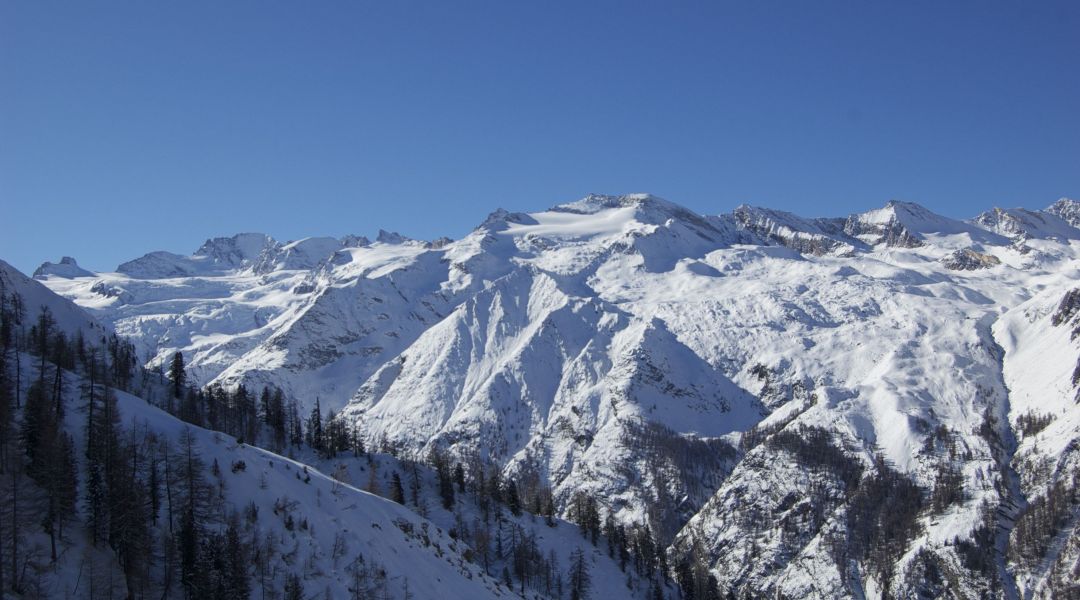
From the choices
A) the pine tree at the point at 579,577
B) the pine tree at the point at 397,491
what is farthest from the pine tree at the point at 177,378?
Answer: the pine tree at the point at 579,577

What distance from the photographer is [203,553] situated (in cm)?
6862

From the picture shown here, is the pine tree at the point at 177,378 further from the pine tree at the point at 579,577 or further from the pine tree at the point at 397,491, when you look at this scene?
the pine tree at the point at 579,577

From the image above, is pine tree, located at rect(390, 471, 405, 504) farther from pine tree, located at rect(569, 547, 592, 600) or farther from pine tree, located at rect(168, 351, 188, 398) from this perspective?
pine tree, located at rect(168, 351, 188, 398)

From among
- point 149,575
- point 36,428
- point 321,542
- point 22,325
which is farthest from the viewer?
point 22,325

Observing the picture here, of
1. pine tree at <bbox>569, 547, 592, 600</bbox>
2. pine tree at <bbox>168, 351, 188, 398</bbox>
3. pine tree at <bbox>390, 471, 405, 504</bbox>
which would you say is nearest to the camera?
pine tree at <bbox>390, 471, 405, 504</bbox>

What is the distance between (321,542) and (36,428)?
26.8m

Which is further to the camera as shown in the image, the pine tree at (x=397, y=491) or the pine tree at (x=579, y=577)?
the pine tree at (x=579, y=577)

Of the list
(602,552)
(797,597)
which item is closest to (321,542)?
(602,552)

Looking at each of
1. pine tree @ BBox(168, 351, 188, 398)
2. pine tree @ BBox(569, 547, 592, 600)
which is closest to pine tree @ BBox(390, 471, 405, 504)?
pine tree @ BBox(569, 547, 592, 600)

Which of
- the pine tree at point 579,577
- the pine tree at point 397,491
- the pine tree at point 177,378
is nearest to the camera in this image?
the pine tree at point 397,491

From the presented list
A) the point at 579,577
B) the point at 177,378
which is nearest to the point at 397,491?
the point at 579,577

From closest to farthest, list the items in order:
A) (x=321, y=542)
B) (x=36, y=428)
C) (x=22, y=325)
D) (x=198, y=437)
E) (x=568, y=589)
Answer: (x=36, y=428) → (x=321, y=542) → (x=198, y=437) → (x=568, y=589) → (x=22, y=325)

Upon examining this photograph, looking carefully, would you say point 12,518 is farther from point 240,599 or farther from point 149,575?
point 240,599

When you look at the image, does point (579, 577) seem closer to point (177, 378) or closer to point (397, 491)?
point (397, 491)
